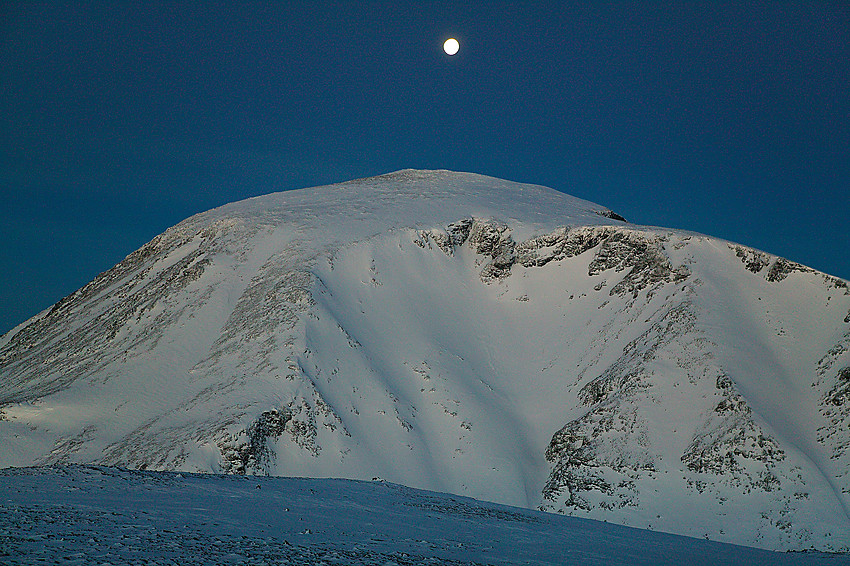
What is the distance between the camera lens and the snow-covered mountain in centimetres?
3275

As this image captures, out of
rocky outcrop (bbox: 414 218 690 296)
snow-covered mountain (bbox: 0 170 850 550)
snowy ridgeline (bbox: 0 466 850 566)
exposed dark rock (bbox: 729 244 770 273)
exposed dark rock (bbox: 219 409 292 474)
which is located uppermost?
rocky outcrop (bbox: 414 218 690 296)

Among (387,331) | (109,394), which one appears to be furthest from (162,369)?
(387,331)

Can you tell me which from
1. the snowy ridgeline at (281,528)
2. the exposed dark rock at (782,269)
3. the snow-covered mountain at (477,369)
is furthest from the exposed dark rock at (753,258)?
the snowy ridgeline at (281,528)

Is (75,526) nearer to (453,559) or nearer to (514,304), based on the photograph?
(453,559)

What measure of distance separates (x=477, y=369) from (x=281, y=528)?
35.1 metres

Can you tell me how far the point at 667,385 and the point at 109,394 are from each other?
3579 centimetres

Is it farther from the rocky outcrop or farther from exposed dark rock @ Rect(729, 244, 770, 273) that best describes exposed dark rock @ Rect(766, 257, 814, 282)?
the rocky outcrop

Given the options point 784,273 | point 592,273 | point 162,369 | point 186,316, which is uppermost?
point 592,273

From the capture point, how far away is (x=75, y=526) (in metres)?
9.67

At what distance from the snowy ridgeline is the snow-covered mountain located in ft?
56.7

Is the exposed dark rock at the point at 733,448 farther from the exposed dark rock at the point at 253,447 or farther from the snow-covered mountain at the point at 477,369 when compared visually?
the exposed dark rock at the point at 253,447

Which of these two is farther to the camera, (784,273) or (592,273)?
(592,273)

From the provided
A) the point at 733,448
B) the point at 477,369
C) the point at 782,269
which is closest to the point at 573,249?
the point at 477,369

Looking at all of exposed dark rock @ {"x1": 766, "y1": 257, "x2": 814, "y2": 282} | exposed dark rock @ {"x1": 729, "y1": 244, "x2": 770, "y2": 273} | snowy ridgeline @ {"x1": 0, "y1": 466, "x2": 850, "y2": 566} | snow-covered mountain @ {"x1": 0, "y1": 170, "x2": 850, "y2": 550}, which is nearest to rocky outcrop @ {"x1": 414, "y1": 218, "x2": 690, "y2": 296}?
snow-covered mountain @ {"x1": 0, "y1": 170, "x2": 850, "y2": 550}
